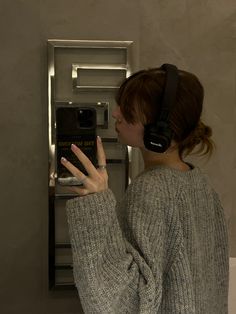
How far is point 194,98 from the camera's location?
2.43 feet

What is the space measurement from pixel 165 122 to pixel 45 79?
697 millimetres

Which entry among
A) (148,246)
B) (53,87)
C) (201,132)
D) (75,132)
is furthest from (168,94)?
(53,87)

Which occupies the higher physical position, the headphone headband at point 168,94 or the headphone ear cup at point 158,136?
the headphone headband at point 168,94

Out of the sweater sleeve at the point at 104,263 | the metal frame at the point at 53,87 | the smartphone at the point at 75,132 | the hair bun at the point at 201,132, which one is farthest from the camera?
the metal frame at the point at 53,87

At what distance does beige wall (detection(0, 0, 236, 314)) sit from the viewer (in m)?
1.27

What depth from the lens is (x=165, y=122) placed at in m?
0.70

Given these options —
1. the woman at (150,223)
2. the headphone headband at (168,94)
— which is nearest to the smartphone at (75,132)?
the woman at (150,223)

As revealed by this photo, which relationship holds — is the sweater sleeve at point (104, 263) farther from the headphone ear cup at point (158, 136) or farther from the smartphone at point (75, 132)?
the smartphone at point (75, 132)

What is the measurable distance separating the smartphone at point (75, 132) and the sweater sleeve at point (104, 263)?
0.88 ft

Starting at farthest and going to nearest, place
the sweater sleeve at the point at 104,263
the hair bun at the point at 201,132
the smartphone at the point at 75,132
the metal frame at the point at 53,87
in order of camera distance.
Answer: the metal frame at the point at 53,87
the smartphone at the point at 75,132
the hair bun at the point at 201,132
the sweater sleeve at the point at 104,263

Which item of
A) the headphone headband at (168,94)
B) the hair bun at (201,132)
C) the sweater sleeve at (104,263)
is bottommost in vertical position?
the sweater sleeve at (104,263)

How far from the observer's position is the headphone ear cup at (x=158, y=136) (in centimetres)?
71

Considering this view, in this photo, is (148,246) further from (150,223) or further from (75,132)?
(75,132)

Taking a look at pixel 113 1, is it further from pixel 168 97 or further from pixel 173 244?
pixel 173 244
